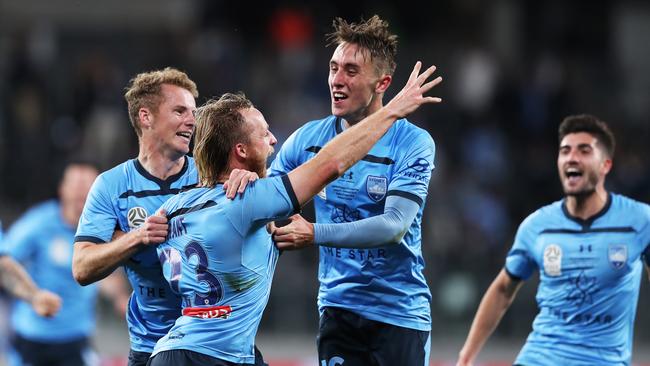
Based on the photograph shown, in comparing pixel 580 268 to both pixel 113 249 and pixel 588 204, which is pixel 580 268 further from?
pixel 113 249

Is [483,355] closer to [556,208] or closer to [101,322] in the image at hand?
[101,322]

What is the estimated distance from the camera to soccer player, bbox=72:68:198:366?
590 cm

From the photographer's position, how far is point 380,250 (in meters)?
6.23

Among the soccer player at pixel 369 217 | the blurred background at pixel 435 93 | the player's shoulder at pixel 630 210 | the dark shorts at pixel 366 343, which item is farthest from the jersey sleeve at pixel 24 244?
the player's shoulder at pixel 630 210

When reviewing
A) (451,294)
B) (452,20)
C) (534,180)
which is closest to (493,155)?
(534,180)

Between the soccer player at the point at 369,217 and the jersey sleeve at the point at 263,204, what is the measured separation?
2.96 feet

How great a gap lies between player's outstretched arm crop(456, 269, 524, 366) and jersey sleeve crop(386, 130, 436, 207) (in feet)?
4.67

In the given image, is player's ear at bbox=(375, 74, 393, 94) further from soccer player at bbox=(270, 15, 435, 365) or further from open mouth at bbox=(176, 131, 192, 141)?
open mouth at bbox=(176, 131, 192, 141)

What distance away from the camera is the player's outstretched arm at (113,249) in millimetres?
5270

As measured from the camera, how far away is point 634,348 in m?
13.7

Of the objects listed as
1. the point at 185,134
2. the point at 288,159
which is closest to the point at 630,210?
the point at 288,159

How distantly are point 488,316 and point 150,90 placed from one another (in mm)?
2503

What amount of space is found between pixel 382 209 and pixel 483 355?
7.65m

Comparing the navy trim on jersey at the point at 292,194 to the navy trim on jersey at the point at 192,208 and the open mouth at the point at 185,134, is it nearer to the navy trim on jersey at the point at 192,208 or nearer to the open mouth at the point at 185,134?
the navy trim on jersey at the point at 192,208
